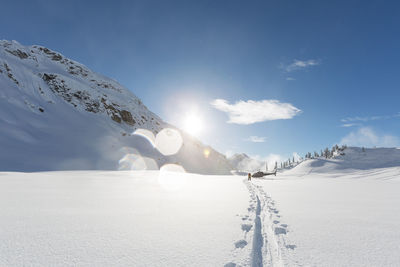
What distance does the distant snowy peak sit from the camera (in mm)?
68413

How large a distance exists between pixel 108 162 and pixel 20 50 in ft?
267

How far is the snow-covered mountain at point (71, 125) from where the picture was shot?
46.7 m

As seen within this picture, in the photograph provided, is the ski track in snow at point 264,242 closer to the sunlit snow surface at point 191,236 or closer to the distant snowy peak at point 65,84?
the sunlit snow surface at point 191,236

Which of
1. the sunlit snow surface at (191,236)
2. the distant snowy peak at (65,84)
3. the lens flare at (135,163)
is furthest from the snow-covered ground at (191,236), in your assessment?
the distant snowy peak at (65,84)

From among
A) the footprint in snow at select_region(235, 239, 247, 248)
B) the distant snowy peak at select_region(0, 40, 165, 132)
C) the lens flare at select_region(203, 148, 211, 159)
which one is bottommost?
the footprint in snow at select_region(235, 239, 247, 248)

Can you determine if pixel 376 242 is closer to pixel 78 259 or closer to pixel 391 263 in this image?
pixel 391 263

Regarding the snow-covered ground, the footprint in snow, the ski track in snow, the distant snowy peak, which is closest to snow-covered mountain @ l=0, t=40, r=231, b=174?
the distant snowy peak

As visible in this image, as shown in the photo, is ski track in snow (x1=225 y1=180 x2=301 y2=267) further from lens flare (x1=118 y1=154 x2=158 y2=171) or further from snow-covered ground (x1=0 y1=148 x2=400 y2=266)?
lens flare (x1=118 y1=154 x2=158 y2=171)

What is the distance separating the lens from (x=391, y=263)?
332 centimetres

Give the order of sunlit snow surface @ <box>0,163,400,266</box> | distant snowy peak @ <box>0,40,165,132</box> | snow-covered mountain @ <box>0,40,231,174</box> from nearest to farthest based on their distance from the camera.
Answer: sunlit snow surface @ <box>0,163,400,266</box>, snow-covered mountain @ <box>0,40,231,174</box>, distant snowy peak @ <box>0,40,165,132</box>

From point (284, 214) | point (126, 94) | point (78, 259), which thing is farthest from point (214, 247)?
point (126, 94)

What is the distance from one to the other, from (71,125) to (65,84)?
2900cm

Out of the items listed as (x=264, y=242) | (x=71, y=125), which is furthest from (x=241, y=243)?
(x=71, y=125)

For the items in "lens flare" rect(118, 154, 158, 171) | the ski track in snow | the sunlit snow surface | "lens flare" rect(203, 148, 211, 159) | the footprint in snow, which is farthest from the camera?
"lens flare" rect(203, 148, 211, 159)
